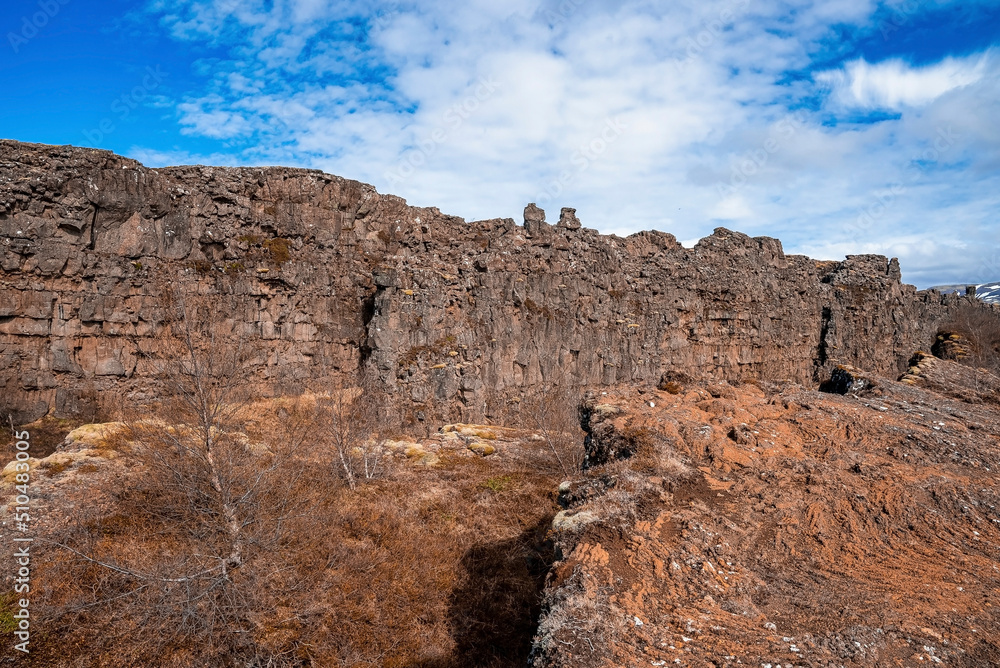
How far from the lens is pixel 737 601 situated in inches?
217

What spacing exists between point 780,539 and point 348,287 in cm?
2361

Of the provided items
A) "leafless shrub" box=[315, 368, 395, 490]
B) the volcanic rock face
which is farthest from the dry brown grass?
the volcanic rock face

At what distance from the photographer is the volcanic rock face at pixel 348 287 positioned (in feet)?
70.3

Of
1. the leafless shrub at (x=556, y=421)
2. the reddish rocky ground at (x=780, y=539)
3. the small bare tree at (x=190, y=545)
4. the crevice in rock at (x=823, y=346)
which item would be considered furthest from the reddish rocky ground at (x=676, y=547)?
the crevice in rock at (x=823, y=346)

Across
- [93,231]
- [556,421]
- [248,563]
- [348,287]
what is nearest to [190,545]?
[248,563]

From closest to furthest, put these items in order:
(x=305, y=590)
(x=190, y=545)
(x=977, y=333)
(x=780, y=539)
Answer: (x=780, y=539)
(x=305, y=590)
(x=190, y=545)
(x=977, y=333)

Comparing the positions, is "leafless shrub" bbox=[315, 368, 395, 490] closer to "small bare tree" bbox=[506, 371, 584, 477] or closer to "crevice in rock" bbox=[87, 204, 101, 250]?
"small bare tree" bbox=[506, 371, 584, 477]

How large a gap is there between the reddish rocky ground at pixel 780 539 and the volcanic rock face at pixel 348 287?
47.0 feet

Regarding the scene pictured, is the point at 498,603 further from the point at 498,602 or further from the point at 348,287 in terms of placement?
the point at 348,287

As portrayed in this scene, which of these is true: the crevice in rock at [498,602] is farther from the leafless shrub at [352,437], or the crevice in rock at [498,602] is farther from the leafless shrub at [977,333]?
the leafless shrub at [977,333]

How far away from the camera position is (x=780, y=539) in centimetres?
657

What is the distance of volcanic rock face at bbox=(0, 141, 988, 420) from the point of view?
21438mm

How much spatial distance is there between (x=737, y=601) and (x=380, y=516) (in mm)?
9258

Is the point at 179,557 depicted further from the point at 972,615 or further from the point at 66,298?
the point at 66,298
